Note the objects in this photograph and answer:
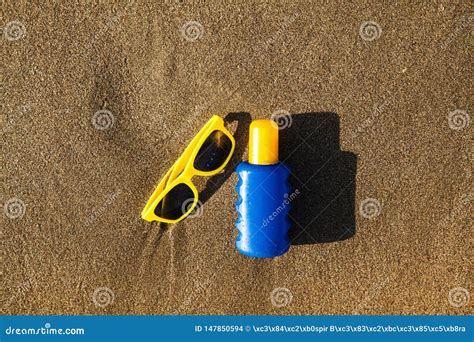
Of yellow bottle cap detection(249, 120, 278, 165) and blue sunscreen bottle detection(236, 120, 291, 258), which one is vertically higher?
yellow bottle cap detection(249, 120, 278, 165)

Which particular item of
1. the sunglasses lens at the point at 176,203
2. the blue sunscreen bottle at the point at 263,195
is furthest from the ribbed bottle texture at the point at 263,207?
the sunglasses lens at the point at 176,203

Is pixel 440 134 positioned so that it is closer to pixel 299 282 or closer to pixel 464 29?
pixel 464 29

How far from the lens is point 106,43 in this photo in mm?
1219

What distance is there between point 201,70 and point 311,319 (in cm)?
85

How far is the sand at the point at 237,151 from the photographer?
1208mm

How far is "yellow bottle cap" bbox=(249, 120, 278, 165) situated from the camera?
3.69 ft

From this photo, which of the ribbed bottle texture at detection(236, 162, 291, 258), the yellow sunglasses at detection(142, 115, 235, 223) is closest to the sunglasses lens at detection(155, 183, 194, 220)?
the yellow sunglasses at detection(142, 115, 235, 223)

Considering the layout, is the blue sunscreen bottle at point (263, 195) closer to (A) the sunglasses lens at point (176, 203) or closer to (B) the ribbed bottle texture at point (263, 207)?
(B) the ribbed bottle texture at point (263, 207)

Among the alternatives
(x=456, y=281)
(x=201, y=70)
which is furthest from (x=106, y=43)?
(x=456, y=281)

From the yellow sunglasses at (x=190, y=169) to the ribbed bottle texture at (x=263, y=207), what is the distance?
0.08 m

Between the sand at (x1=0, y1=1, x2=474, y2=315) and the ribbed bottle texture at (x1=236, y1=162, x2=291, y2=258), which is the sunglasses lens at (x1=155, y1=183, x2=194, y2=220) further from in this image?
the ribbed bottle texture at (x1=236, y1=162, x2=291, y2=258)

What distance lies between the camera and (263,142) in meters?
1.13

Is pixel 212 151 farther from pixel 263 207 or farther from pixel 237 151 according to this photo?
pixel 263 207

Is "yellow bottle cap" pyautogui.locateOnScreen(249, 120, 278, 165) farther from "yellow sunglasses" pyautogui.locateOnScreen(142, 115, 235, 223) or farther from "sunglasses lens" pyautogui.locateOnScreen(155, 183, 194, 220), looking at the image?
"sunglasses lens" pyautogui.locateOnScreen(155, 183, 194, 220)
